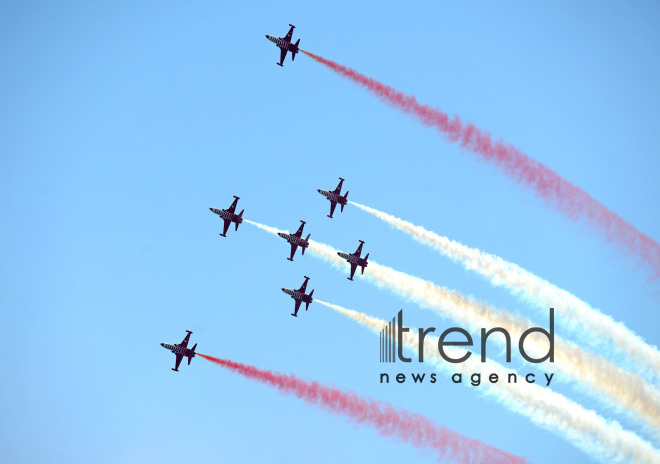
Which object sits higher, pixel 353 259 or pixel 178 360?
pixel 353 259

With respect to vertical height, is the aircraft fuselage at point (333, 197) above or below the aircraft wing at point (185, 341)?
above

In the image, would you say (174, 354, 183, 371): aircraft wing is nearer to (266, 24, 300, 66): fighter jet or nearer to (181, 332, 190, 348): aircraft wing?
(181, 332, 190, 348): aircraft wing

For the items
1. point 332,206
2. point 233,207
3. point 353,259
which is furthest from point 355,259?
point 233,207

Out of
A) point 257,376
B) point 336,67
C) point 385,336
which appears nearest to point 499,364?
point 385,336

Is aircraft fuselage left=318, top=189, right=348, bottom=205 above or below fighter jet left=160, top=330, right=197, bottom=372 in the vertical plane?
above

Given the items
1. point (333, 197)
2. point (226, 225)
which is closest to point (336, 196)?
point (333, 197)

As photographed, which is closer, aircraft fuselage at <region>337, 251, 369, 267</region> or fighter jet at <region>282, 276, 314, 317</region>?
aircraft fuselage at <region>337, 251, 369, 267</region>

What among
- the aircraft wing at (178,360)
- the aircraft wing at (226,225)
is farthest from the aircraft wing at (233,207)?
the aircraft wing at (178,360)

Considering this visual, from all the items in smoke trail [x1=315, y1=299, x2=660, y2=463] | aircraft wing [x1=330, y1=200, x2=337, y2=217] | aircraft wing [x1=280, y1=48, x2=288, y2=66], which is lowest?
smoke trail [x1=315, y1=299, x2=660, y2=463]

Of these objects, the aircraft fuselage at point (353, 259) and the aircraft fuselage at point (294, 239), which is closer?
the aircraft fuselage at point (353, 259)

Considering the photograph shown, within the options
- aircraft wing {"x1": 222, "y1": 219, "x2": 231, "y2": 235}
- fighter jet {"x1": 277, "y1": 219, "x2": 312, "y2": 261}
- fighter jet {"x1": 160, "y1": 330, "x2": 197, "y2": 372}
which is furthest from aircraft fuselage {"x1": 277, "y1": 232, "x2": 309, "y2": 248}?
fighter jet {"x1": 160, "y1": 330, "x2": 197, "y2": 372}

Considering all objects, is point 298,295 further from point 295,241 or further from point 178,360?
point 178,360

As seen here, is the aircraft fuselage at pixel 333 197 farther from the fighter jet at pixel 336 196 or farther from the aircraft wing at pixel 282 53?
the aircraft wing at pixel 282 53

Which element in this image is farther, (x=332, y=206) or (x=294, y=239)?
(x=332, y=206)
